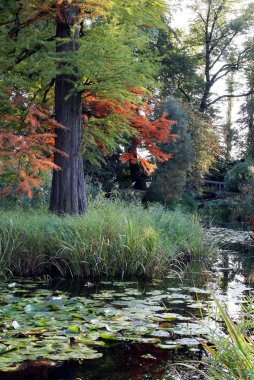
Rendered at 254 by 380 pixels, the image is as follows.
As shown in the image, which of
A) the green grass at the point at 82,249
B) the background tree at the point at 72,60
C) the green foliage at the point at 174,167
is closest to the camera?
the green grass at the point at 82,249

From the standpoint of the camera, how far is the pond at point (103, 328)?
3.64 metres

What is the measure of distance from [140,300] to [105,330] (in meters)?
1.31

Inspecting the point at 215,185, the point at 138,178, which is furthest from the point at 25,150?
the point at 215,185

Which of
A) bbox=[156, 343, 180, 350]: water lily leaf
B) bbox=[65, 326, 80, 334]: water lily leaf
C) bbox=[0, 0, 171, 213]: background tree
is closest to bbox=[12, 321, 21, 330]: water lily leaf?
bbox=[65, 326, 80, 334]: water lily leaf

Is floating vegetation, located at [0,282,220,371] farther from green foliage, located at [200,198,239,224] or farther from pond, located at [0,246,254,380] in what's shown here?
green foliage, located at [200,198,239,224]

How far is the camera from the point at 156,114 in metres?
20.6

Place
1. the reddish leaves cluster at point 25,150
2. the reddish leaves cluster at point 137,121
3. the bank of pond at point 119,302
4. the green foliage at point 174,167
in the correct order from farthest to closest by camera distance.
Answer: the green foliage at point 174,167, the reddish leaves cluster at point 137,121, the reddish leaves cluster at point 25,150, the bank of pond at point 119,302

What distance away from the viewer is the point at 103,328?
4.48 metres

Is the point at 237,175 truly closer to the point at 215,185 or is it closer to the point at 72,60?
the point at 215,185

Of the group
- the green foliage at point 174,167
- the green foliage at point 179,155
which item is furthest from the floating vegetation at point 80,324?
the green foliage at point 174,167

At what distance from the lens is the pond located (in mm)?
3637

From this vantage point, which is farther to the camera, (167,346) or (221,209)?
(221,209)

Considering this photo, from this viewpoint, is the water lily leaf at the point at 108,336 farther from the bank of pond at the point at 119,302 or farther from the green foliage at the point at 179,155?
the green foliage at the point at 179,155

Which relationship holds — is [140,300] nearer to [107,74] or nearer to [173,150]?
[107,74]
